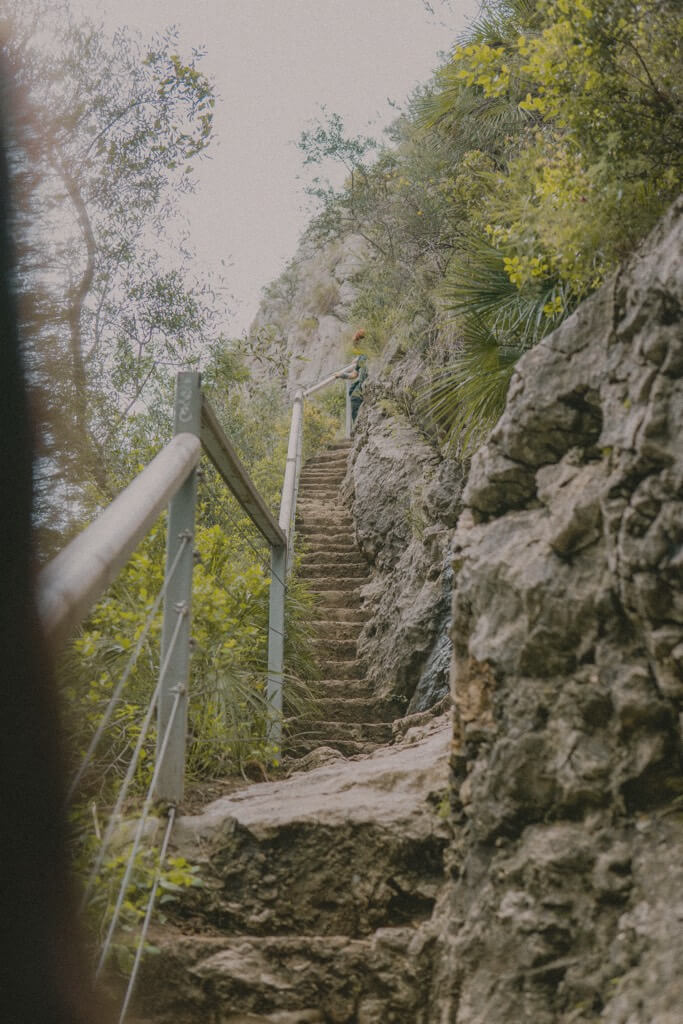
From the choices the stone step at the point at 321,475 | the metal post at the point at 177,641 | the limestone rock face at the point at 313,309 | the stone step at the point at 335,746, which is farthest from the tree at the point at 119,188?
the limestone rock face at the point at 313,309

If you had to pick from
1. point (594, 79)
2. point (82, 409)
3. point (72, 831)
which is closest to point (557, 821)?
point (72, 831)

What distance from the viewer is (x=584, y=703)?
2.28m

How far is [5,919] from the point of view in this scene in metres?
1.30

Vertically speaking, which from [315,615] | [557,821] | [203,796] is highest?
[557,821]

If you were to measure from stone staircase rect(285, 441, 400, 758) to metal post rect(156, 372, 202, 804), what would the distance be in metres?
2.27

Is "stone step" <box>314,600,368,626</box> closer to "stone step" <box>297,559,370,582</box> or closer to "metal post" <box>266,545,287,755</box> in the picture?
"stone step" <box>297,559,370,582</box>

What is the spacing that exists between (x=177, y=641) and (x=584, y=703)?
1.24 meters

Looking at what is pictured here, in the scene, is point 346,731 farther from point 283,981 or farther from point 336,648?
point 283,981

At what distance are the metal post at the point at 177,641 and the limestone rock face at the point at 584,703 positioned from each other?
858mm

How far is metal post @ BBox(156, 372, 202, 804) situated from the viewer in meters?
2.64

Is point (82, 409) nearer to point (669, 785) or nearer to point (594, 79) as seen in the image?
point (594, 79)

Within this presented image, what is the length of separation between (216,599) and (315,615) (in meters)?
3.57

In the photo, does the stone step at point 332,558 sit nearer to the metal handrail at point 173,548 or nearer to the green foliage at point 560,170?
the green foliage at point 560,170

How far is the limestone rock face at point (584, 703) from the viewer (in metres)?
2.06
